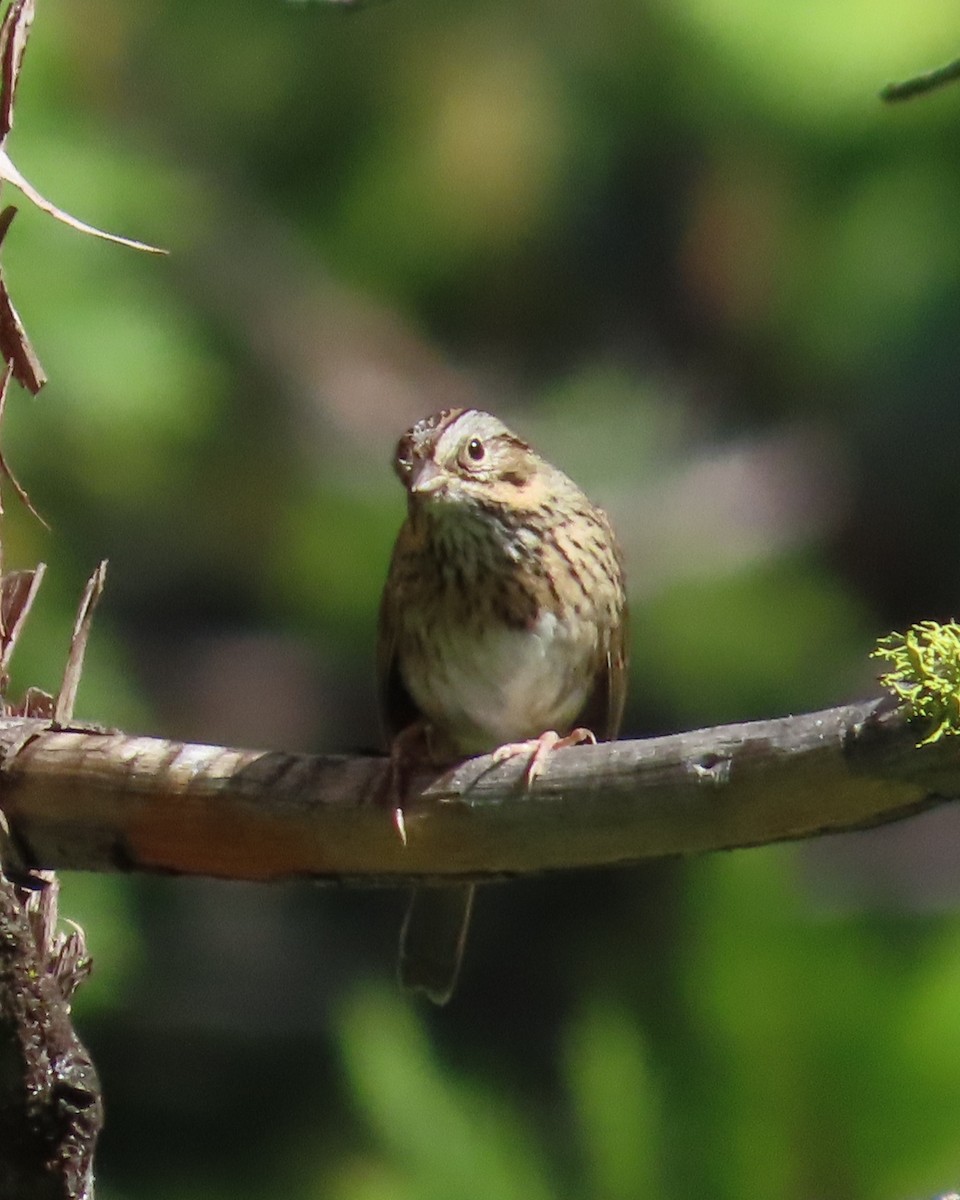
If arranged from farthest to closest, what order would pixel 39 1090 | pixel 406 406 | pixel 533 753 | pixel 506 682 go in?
1. pixel 406 406
2. pixel 506 682
3. pixel 533 753
4. pixel 39 1090

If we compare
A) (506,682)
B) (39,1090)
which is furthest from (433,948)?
(39,1090)

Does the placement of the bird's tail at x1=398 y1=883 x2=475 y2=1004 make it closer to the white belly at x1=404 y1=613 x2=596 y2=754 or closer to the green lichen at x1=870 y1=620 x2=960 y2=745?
the white belly at x1=404 y1=613 x2=596 y2=754

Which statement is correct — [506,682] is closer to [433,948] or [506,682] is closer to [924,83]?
[433,948]

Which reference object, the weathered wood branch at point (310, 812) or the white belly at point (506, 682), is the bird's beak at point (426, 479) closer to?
the white belly at point (506, 682)

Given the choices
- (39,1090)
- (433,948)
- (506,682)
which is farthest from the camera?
(433,948)

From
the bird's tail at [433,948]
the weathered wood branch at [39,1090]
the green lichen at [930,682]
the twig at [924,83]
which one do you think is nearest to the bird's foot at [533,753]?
the green lichen at [930,682]

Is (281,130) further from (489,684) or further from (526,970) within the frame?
(489,684)

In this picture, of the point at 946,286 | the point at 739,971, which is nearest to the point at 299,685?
the point at 946,286
